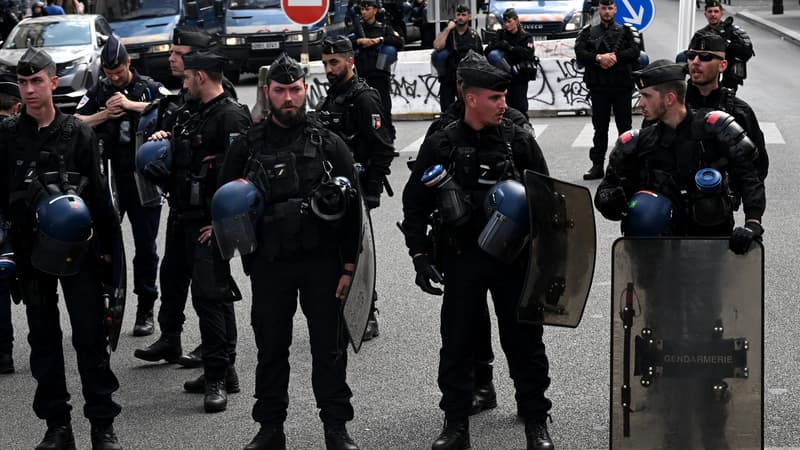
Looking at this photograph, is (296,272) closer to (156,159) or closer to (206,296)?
(206,296)

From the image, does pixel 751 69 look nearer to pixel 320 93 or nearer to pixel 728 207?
pixel 320 93

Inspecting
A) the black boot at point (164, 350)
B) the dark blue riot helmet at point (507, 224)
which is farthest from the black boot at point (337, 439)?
the black boot at point (164, 350)

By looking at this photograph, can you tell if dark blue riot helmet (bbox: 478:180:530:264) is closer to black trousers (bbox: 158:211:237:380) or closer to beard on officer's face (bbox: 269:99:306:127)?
beard on officer's face (bbox: 269:99:306:127)

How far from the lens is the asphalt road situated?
6656 millimetres

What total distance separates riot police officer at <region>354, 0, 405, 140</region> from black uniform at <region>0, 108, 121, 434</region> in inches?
389

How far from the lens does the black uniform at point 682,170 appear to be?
6.05 m

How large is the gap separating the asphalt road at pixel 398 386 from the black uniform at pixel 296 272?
45cm

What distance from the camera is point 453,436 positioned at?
6266 millimetres

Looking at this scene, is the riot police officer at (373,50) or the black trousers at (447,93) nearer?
the riot police officer at (373,50)

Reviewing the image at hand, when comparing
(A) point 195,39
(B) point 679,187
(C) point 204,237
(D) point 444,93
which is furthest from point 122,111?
(D) point 444,93

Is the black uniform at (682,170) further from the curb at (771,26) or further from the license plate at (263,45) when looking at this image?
the curb at (771,26)

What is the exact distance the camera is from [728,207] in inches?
237

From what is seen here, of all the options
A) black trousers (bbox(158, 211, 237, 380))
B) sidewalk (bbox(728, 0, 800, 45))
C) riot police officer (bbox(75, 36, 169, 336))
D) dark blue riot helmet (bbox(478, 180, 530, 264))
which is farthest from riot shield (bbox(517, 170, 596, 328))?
sidewalk (bbox(728, 0, 800, 45))

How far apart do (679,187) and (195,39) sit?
2.92 metres
